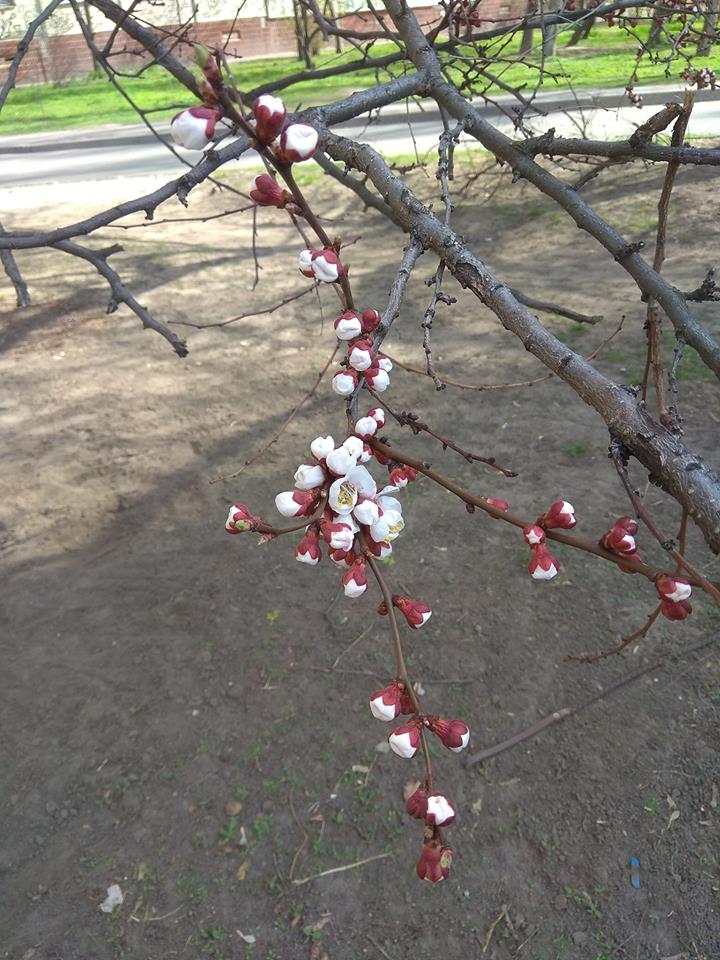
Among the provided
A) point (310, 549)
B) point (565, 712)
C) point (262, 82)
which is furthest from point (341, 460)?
point (262, 82)

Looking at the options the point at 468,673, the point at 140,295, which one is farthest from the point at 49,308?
the point at 468,673

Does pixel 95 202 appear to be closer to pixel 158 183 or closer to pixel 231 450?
pixel 158 183

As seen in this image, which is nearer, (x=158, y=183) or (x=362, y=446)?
(x=362, y=446)

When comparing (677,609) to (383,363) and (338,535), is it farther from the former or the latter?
(383,363)

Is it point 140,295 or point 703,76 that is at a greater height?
point 703,76

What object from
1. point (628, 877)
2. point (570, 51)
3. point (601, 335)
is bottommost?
point (628, 877)

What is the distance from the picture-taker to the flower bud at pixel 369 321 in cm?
107

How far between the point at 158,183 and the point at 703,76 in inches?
277

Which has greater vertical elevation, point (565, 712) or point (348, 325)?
point (348, 325)

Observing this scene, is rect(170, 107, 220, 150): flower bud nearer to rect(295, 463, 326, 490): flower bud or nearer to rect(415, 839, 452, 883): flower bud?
rect(295, 463, 326, 490): flower bud

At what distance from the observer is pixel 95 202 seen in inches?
339

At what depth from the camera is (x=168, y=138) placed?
1141cm

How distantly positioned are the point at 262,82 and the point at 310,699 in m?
14.4

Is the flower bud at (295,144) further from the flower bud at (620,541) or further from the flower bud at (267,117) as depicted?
the flower bud at (620,541)
